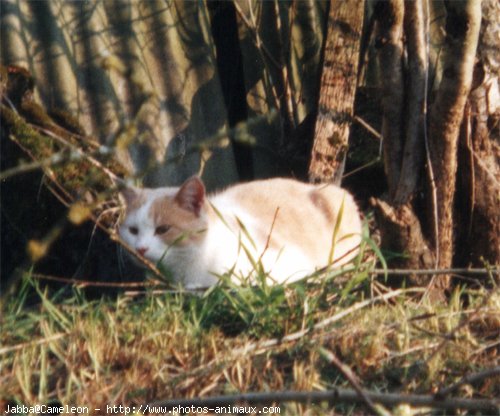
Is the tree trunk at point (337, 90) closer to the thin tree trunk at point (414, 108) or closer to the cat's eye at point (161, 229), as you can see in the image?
the thin tree trunk at point (414, 108)

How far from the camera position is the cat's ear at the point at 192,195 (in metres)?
3.93

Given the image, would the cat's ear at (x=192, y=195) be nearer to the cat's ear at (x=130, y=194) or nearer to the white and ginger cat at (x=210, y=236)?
the white and ginger cat at (x=210, y=236)

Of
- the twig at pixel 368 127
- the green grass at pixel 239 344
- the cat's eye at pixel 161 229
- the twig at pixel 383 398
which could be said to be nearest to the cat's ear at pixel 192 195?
the cat's eye at pixel 161 229

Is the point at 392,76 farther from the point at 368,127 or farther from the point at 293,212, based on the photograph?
the point at 368,127

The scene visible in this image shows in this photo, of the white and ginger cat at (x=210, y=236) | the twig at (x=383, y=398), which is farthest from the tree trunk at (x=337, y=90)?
the twig at (x=383, y=398)

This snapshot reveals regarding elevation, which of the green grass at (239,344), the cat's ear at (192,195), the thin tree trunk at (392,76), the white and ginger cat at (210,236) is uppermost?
the thin tree trunk at (392,76)

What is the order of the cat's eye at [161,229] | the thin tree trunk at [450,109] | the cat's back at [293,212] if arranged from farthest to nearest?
the cat's back at [293,212]
the cat's eye at [161,229]
the thin tree trunk at [450,109]

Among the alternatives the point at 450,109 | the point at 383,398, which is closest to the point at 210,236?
the point at 450,109

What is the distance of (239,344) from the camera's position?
10.2 ft

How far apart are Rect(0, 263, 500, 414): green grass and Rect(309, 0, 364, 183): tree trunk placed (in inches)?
60.8

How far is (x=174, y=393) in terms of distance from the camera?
279 cm

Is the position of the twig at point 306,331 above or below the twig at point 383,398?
below

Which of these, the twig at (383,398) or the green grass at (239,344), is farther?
the green grass at (239,344)

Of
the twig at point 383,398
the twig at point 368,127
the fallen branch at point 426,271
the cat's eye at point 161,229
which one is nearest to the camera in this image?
the twig at point 383,398
